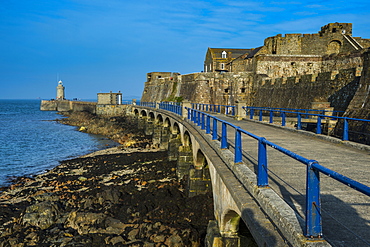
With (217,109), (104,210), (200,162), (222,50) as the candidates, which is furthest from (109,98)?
(200,162)

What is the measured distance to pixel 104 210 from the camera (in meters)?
13.0

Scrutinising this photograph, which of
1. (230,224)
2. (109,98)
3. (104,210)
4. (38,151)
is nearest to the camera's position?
(230,224)

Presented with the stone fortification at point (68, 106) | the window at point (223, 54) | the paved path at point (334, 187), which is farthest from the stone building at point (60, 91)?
the paved path at point (334, 187)

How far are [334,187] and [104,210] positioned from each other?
1019 cm

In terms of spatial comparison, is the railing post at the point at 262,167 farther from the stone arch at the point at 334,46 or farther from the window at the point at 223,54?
the window at the point at 223,54

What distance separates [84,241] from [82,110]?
245 feet

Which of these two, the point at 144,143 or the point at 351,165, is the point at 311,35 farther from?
the point at 351,165

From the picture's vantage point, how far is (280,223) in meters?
3.74

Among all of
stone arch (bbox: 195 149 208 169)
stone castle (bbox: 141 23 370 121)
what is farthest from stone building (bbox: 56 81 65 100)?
stone arch (bbox: 195 149 208 169)

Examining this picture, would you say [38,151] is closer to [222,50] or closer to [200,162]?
[200,162]

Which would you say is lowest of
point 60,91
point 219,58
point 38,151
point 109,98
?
point 38,151

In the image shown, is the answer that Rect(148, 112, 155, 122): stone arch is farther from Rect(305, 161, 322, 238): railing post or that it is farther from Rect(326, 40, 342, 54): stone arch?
Rect(305, 161, 322, 238): railing post

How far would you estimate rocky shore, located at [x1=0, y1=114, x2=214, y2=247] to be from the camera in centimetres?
1044

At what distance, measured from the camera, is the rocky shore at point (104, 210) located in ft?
34.2
